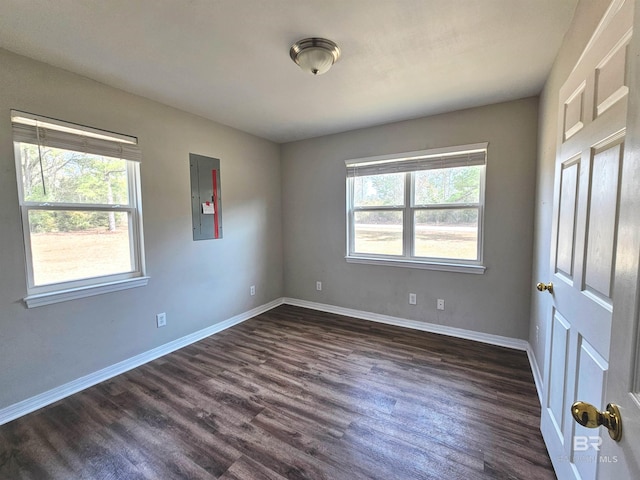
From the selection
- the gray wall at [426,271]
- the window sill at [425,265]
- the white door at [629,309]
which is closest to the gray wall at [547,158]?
the gray wall at [426,271]

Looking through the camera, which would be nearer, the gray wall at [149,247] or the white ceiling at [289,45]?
the white ceiling at [289,45]

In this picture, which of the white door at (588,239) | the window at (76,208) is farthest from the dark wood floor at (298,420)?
the window at (76,208)

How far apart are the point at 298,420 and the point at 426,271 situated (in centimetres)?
212

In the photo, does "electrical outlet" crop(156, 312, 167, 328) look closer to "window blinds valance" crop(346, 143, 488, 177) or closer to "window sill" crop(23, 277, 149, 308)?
"window sill" crop(23, 277, 149, 308)

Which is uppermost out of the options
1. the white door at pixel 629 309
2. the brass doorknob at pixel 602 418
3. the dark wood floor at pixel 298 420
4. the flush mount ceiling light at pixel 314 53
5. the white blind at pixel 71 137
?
the flush mount ceiling light at pixel 314 53

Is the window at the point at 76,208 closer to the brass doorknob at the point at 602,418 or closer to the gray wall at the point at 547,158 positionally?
the brass doorknob at the point at 602,418

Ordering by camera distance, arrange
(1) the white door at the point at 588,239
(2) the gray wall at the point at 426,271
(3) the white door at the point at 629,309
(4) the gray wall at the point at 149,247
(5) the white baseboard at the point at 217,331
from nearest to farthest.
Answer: (3) the white door at the point at 629,309 → (1) the white door at the point at 588,239 → (4) the gray wall at the point at 149,247 → (5) the white baseboard at the point at 217,331 → (2) the gray wall at the point at 426,271

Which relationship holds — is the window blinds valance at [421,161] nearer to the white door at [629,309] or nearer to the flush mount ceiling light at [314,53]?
the flush mount ceiling light at [314,53]

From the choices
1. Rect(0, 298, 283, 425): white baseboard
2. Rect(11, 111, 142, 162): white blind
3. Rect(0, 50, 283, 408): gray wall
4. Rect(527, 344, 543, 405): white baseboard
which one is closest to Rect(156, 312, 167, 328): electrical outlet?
Rect(0, 50, 283, 408): gray wall

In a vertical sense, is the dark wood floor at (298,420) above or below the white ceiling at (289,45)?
below

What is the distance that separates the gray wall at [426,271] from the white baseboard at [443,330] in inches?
2.6

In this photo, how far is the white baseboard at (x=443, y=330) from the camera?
8.06ft

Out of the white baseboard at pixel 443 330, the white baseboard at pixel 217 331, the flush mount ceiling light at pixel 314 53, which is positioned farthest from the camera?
the white baseboard at pixel 443 330

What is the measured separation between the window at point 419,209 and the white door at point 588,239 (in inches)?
59.6
